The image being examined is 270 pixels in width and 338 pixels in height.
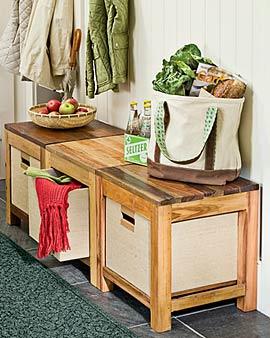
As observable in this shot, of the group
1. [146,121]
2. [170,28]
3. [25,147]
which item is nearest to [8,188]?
[25,147]

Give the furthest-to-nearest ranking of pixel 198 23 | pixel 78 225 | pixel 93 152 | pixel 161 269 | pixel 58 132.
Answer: pixel 58 132, pixel 93 152, pixel 78 225, pixel 198 23, pixel 161 269

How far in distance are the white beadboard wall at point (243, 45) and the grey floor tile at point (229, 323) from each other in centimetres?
7

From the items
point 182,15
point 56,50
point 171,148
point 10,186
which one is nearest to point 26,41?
point 56,50

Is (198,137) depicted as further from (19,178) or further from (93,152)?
(19,178)

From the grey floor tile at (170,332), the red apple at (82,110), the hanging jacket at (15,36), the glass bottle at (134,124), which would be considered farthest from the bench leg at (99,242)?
the hanging jacket at (15,36)

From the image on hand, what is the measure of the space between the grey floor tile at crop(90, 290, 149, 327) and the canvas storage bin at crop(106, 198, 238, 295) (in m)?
0.11

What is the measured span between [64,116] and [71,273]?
0.70m

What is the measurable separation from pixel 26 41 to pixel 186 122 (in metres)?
1.42

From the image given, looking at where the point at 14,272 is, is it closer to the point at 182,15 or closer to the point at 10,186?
the point at 10,186

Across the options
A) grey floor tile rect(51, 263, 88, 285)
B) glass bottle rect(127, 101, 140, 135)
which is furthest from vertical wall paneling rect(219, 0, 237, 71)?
grey floor tile rect(51, 263, 88, 285)

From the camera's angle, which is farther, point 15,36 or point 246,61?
point 15,36

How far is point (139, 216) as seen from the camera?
9.48 feet

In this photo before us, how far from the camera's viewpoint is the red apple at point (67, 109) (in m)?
3.71

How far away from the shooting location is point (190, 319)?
2955 mm
